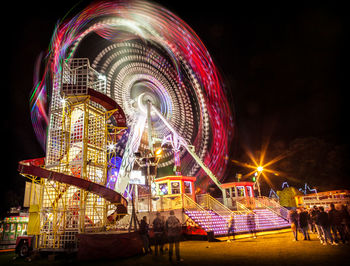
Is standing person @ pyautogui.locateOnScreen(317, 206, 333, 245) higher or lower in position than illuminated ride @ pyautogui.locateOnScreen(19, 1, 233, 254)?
lower

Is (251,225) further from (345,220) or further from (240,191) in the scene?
(240,191)

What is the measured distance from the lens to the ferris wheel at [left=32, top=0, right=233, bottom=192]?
20.9 meters

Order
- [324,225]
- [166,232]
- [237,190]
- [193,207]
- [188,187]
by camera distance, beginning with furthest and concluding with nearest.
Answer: [237,190], [188,187], [193,207], [324,225], [166,232]

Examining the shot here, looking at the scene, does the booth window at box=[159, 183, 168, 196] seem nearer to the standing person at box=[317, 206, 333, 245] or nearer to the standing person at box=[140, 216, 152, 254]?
the standing person at box=[140, 216, 152, 254]

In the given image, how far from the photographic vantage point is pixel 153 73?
29234 mm

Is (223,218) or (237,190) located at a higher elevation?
(237,190)

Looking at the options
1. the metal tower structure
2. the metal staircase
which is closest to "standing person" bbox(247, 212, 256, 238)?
the metal staircase

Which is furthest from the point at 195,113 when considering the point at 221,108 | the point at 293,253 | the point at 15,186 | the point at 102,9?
the point at 15,186

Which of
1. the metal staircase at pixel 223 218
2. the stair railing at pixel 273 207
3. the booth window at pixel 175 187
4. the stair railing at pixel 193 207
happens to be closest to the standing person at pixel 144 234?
the metal staircase at pixel 223 218

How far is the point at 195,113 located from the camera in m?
31.7

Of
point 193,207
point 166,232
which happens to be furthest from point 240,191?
point 166,232

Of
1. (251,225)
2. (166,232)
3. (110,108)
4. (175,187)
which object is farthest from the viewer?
(175,187)

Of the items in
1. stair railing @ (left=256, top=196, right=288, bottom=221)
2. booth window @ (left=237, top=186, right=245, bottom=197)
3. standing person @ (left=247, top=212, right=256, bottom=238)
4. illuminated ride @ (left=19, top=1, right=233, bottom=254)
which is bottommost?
standing person @ (left=247, top=212, right=256, bottom=238)

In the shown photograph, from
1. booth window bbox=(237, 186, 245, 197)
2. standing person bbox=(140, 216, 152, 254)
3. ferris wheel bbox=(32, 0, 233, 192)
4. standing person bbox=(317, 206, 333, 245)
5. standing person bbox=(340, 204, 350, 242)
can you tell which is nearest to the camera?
standing person bbox=(140, 216, 152, 254)
